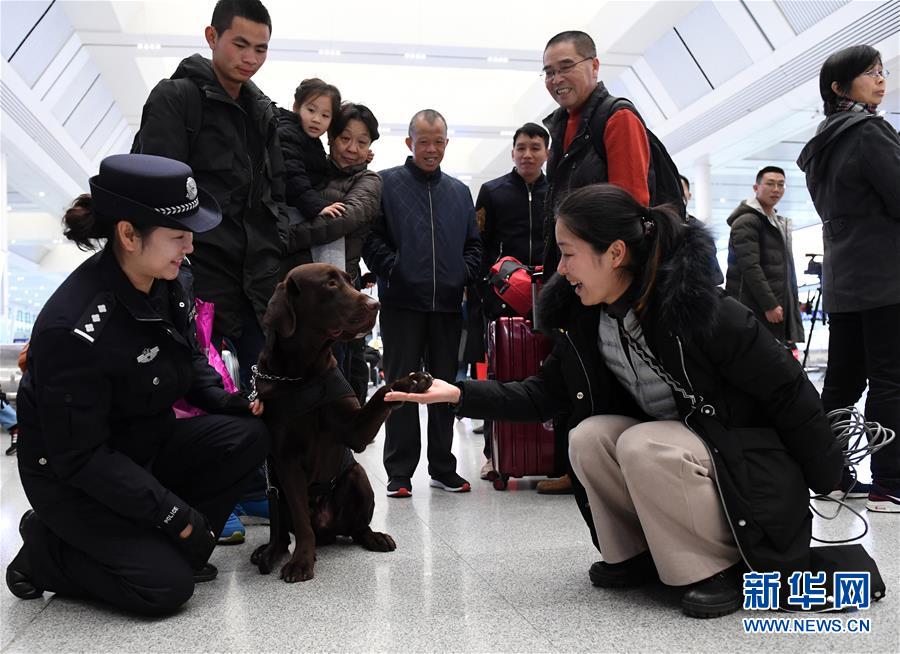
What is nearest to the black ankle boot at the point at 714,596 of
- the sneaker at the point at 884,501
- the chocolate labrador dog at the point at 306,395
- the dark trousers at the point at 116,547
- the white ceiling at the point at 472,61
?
the chocolate labrador dog at the point at 306,395

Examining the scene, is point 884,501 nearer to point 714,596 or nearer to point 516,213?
point 714,596

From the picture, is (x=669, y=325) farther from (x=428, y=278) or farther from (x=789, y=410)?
(x=428, y=278)

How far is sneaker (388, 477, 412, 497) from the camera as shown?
11.2 feet

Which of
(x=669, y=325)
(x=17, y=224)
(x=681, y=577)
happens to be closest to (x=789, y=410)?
(x=669, y=325)

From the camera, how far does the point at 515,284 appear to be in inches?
131

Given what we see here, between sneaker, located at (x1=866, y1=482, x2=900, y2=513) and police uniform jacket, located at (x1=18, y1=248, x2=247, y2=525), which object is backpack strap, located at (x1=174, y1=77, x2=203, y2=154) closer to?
police uniform jacket, located at (x1=18, y1=248, x2=247, y2=525)

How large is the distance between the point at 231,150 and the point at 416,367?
135cm

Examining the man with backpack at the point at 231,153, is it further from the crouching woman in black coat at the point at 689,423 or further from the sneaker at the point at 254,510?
the crouching woman in black coat at the point at 689,423

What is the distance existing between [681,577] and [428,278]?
2057 mm

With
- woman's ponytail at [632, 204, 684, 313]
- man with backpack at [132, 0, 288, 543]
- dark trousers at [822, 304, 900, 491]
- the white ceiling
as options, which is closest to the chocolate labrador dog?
man with backpack at [132, 0, 288, 543]

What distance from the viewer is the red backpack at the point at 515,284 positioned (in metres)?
3.33

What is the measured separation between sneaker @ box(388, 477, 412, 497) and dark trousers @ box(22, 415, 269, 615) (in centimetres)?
138

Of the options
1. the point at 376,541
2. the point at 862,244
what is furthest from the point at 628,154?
the point at 376,541

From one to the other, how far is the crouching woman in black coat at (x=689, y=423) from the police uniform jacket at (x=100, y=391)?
105 centimetres
